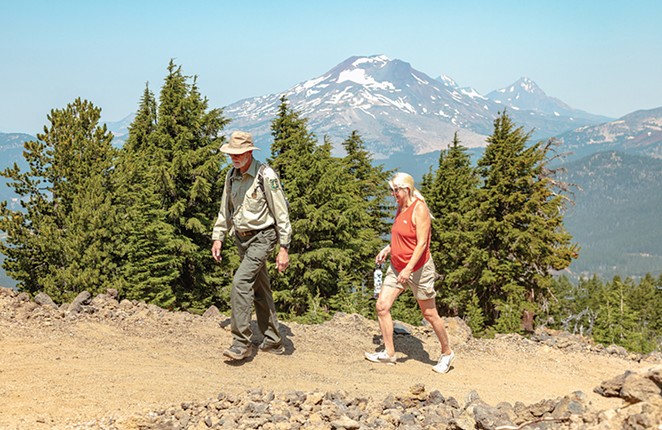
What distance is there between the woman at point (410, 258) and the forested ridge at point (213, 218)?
1174 centimetres

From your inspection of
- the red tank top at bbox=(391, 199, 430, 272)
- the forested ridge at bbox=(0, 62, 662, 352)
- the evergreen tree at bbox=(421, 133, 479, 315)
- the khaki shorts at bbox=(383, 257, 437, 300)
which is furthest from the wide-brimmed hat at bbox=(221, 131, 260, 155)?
the evergreen tree at bbox=(421, 133, 479, 315)

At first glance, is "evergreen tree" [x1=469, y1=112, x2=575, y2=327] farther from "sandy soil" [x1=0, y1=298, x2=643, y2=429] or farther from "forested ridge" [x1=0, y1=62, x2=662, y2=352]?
"sandy soil" [x1=0, y1=298, x2=643, y2=429]

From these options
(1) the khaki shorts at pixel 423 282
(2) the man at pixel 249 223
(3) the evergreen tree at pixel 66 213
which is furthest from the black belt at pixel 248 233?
(3) the evergreen tree at pixel 66 213

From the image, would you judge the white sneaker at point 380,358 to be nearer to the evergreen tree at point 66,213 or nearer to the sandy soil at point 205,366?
the sandy soil at point 205,366

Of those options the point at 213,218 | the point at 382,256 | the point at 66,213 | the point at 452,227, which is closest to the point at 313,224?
the point at 213,218

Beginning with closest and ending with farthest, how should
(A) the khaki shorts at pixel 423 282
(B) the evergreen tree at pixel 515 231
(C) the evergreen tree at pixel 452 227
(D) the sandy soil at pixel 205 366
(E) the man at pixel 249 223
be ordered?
(D) the sandy soil at pixel 205 366, (E) the man at pixel 249 223, (A) the khaki shorts at pixel 423 282, (B) the evergreen tree at pixel 515 231, (C) the evergreen tree at pixel 452 227

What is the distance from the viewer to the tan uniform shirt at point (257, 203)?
619 cm

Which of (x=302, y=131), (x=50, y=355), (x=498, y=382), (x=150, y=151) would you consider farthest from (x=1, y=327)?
(x=302, y=131)

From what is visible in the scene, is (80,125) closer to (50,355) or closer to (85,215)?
(85,215)

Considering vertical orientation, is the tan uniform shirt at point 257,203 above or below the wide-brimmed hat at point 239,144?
below

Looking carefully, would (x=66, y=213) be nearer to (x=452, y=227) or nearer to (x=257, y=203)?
(x=257, y=203)

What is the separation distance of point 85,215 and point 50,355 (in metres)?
12.8

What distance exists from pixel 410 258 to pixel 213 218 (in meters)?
21.0

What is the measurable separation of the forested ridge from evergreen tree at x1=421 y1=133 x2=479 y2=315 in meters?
0.08
